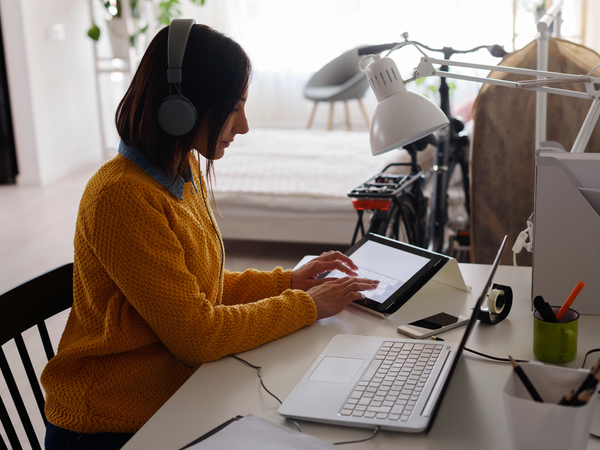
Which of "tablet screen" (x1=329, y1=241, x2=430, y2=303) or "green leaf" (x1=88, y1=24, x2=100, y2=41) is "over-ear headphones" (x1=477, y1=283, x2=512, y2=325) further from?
"green leaf" (x1=88, y1=24, x2=100, y2=41)

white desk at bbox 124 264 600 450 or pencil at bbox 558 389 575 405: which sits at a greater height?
pencil at bbox 558 389 575 405

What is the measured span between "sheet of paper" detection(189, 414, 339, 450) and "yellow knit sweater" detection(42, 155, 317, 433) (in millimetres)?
202

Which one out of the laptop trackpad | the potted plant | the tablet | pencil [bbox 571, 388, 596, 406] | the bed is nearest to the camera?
pencil [bbox 571, 388, 596, 406]

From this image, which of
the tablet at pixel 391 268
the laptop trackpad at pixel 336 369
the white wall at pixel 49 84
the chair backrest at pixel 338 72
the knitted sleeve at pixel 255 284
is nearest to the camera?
the laptop trackpad at pixel 336 369

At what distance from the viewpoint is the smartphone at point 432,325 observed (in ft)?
3.10

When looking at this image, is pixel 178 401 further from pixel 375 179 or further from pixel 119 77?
pixel 119 77

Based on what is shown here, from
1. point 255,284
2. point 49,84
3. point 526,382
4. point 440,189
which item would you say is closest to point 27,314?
point 255,284

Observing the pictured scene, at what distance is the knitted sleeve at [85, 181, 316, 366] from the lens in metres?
0.85

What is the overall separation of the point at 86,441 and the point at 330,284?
1.53ft

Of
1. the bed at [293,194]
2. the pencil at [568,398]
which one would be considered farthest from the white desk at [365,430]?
the bed at [293,194]

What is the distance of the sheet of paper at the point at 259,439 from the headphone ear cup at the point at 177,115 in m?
0.45

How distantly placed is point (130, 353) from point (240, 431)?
1.02ft

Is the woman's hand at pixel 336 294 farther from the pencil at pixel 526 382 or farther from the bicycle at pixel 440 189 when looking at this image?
the bicycle at pixel 440 189

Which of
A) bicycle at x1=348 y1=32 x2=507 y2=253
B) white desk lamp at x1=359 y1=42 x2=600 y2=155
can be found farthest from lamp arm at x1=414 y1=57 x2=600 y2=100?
bicycle at x1=348 y1=32 x2=507 y2=253
